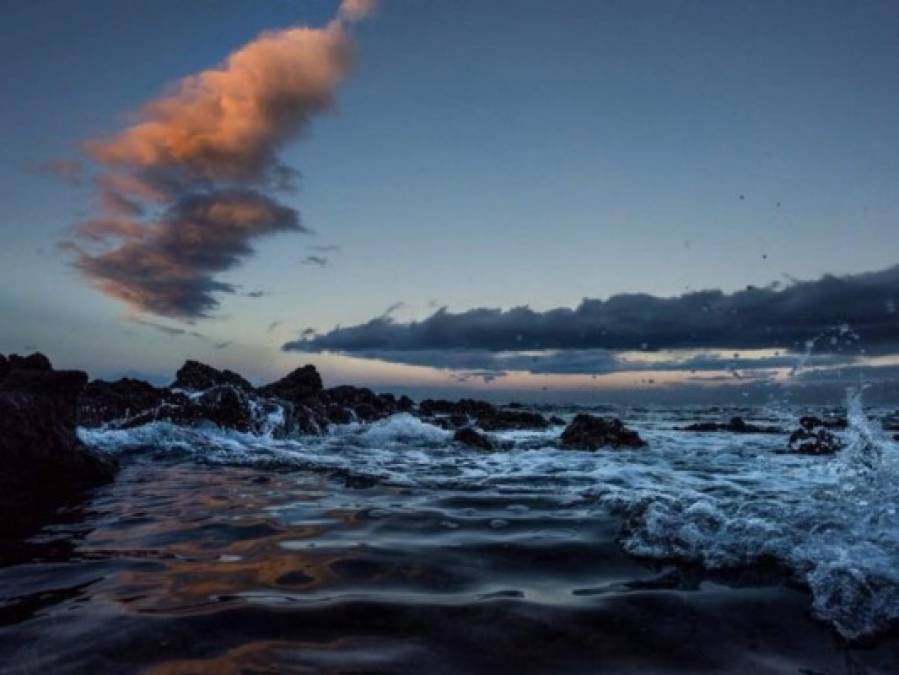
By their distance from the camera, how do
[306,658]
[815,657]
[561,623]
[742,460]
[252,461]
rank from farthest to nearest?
[742,460]
[252,461]
[561,623]
[815,657]
[306,658]

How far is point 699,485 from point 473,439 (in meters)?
7.77

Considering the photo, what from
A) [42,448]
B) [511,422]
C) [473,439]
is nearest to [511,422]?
[511,422]

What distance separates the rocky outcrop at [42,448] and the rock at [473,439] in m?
8.85

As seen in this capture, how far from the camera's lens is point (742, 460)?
13.8 m

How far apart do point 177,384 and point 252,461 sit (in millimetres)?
13550

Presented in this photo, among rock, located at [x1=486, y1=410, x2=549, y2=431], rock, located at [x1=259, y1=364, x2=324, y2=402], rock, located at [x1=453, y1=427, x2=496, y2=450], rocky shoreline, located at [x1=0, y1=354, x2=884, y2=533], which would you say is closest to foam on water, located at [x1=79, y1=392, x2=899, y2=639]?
rock, located at [x1=453, y1=427, x2=496, y2=450]

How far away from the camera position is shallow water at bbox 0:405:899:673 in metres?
3.00

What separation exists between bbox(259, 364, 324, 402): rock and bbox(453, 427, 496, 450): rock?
10102mm

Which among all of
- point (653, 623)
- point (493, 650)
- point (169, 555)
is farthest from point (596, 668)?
point (169, 555)

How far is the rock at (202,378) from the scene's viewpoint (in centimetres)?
2244

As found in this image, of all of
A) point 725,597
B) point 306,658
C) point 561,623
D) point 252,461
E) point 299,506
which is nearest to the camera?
point 306,658

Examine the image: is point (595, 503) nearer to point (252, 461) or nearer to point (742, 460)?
point (252, 461)

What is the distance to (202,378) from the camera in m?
22.8

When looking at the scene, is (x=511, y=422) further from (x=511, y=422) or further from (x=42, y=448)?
(x=42, y=448)
